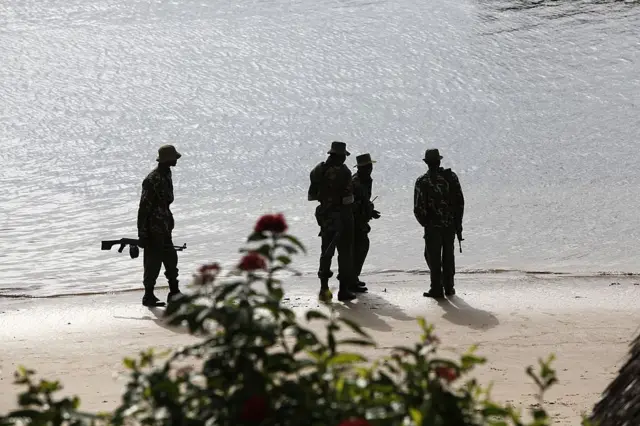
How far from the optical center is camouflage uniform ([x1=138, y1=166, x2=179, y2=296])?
11.2 metres

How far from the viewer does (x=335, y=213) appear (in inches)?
451

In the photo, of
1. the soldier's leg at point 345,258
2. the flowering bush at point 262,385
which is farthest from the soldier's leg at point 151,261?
the flowering bush at point 262,385

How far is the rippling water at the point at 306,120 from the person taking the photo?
16562mm

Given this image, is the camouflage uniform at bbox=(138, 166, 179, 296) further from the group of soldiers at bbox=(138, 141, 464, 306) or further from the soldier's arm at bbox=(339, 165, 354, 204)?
the soldier's arm at bbox=(339, 165, 354, 204)

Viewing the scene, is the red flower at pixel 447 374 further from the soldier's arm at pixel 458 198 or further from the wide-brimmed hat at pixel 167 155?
the soldier's arm at pixel 458 198

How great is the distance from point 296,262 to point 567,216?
15.7 feet

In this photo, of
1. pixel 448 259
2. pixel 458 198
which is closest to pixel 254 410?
pixel 458 198

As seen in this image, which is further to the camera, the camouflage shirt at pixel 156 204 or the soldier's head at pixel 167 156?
the camouflage shirt at pixel 156 204

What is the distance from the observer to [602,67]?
28078mm

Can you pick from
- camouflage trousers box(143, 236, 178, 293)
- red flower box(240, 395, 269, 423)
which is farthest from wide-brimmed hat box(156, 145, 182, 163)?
red flower box(240, 395, 269, 423)

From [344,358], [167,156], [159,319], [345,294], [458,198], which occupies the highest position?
[167,156]

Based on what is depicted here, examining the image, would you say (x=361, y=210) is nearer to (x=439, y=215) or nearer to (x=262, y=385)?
(x=439, y=215)

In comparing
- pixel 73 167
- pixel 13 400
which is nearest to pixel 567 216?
pixel 73 167

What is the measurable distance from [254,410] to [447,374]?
1.77 feet
